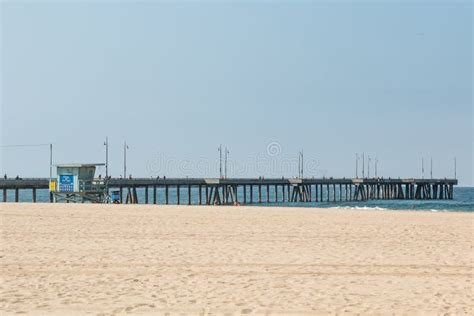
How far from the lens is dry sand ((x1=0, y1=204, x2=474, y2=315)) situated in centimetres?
760

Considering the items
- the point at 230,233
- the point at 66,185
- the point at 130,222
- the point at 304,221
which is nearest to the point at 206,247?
the point at 230,233

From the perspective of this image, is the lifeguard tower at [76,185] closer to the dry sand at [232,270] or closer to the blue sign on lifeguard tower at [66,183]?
the blue sign on lifeguard tower at [66,183]

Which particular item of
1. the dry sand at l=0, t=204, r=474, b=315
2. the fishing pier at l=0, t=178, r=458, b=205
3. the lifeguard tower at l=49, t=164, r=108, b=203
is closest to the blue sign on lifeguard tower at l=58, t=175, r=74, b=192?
the lifeguard tower at l=49, t=164, r=108, b=203

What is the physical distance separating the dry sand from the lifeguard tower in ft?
64.3

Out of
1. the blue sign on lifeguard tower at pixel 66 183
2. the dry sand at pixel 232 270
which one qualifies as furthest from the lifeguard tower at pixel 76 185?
the dry sand at pixel 232 270

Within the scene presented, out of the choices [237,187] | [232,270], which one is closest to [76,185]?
[232,270]

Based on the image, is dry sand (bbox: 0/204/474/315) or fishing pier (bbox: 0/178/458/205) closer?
dry sand (bbox: 0/204/474/315)

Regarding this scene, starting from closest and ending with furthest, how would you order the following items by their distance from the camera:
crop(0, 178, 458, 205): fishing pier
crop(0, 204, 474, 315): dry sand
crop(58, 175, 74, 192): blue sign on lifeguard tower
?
crop(0, 204, 474, 315): dry sand < crop(58, 175, 74, 192): blue sign on lifeguard tower < crop(0, 178, 458, 205): fishing pier

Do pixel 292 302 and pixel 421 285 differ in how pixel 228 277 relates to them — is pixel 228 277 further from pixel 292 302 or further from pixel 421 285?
pixel 421 285

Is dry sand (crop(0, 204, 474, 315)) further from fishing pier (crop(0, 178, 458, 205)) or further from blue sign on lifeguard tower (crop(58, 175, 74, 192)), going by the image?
fishing pier (crop(0, 178, 458, 205))

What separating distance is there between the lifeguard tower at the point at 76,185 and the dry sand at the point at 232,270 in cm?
1959

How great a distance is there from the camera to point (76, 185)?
37.0 m

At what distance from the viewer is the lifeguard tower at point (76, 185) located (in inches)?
1458

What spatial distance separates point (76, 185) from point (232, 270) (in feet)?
93.8
